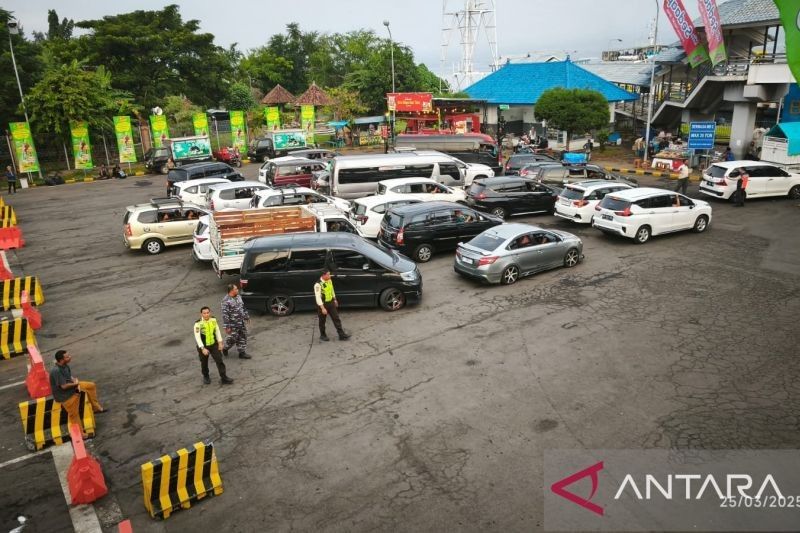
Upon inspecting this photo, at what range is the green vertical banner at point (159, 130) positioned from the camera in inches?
1489

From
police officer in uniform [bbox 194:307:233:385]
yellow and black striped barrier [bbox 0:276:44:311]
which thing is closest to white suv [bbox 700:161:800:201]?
police officer in uniform [bbox 194:307:233:385]

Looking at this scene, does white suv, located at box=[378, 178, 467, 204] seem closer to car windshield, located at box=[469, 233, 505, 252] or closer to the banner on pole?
car windshield, located at box=[469, 233, 505, 252]

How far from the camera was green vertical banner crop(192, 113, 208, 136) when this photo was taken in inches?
1511

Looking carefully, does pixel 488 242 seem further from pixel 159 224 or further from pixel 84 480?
pixel 159 224

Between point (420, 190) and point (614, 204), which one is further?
point (420, 190)

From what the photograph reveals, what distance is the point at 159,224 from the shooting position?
18.5m

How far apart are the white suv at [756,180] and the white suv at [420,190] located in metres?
10.9

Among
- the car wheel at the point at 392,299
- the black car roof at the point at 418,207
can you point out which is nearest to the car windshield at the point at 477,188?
the black car roof at the point at 418,207

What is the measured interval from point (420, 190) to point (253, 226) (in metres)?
7.30

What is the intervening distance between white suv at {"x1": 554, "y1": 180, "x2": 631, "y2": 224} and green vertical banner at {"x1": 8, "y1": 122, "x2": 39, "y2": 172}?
31.2 m

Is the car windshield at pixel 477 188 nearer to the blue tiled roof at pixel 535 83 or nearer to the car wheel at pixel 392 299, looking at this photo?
the car wheel at pixel 392 299

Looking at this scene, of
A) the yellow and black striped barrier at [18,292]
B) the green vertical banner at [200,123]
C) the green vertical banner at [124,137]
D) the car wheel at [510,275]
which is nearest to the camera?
the yellow and black striped barrier at [18,292]

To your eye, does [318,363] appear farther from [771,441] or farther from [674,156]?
[674,156]

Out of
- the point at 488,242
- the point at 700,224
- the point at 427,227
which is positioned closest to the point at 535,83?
the point at 700,224
